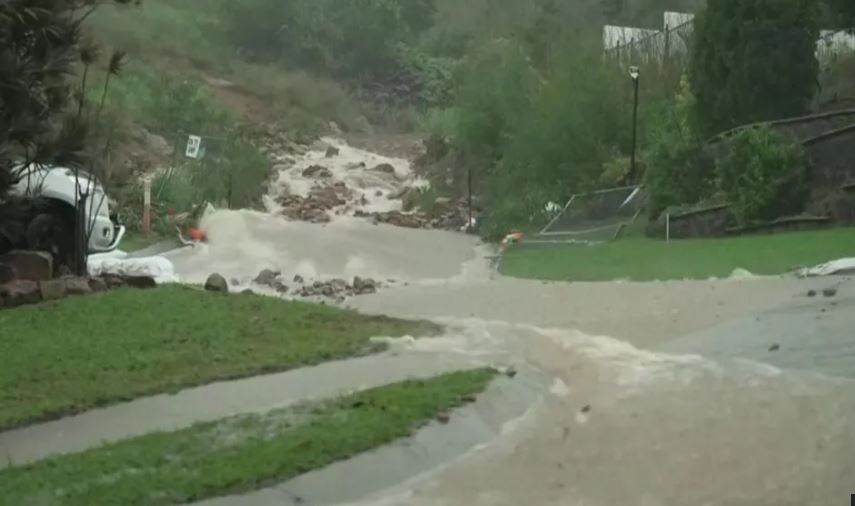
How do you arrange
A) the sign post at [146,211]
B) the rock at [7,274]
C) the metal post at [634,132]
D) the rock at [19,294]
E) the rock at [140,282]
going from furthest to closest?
the metal post at [634,132] → the sign post at [146,211] → the rock at [140,282] → the rock at [7,274] → the rock at [19,294]

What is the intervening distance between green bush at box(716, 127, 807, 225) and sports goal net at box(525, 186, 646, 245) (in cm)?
382

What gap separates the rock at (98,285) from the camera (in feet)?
52.7

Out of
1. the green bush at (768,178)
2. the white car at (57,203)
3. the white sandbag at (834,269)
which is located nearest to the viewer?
the white car at (57,203)

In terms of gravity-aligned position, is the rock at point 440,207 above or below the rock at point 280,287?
below

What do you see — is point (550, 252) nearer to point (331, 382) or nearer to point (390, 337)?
point (390, 337)

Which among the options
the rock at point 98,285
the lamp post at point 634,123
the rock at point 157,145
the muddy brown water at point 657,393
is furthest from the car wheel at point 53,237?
the rock at point 157,145

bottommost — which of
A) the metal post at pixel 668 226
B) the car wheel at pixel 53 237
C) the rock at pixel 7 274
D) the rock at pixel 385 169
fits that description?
the rock at pixel 385 169

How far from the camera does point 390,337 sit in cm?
1426

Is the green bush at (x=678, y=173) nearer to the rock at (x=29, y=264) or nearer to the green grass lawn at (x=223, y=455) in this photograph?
the rock at (x=29, y=264)

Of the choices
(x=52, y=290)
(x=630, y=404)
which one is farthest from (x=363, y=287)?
(x=630, y=404)

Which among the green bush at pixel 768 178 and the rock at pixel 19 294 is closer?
the rock at pixel 19 294

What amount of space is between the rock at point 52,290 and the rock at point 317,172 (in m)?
36.4

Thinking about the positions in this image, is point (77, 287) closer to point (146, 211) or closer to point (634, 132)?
point (146, 211)

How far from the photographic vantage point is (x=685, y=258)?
23.9 m
